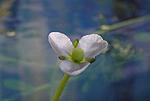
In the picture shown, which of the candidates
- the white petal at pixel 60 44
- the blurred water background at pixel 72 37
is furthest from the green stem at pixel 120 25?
the white petal at pixel 60 44

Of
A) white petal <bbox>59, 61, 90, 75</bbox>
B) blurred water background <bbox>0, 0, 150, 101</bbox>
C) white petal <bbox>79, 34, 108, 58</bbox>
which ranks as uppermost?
white petal <bbox>79, 34, 108, 58</bbox>

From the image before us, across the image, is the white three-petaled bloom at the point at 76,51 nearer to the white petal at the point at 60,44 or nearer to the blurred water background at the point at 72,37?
the white petal at the point at 60,44

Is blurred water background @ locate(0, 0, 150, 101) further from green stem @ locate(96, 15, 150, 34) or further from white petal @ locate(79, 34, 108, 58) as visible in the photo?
white petal @ locate(79, 34, 108, 58)

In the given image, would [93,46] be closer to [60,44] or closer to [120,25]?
[60,44]

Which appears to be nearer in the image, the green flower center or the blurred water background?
the green flower center

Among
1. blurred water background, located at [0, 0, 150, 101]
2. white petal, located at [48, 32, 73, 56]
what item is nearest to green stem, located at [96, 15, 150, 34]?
blurred water background, located at [0, 0, 150, 101]

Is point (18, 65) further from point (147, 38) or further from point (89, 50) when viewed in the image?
point (89, 50)

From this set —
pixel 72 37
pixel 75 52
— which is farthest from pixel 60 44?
pixel 72 37
